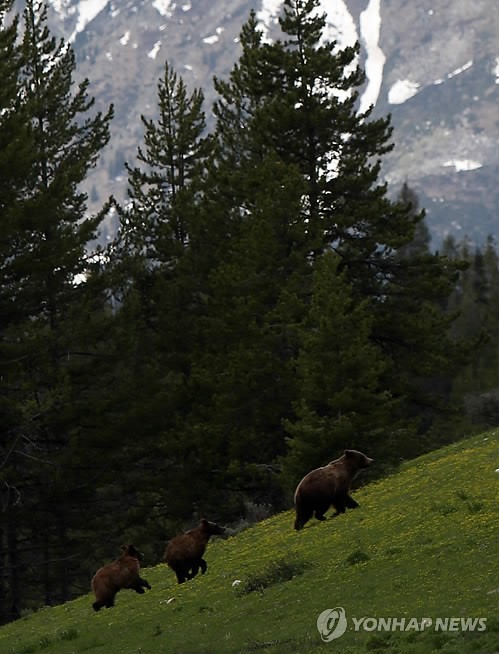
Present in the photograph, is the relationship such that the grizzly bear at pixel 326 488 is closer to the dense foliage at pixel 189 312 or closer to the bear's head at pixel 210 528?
the bear's head at pixel 210 528

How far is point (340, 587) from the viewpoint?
569 inches

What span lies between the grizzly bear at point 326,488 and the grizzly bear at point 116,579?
124 inches

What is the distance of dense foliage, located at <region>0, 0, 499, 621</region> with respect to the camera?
3534 cm

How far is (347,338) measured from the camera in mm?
29469

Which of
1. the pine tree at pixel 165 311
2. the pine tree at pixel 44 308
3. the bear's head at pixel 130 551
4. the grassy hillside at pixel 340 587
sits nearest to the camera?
the grassy hillside at pixel 340 587

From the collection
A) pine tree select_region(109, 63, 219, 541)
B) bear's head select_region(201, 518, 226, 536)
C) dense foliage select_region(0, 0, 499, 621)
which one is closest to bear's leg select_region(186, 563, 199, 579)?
bear's head select_region(201, 518, 226, 536)

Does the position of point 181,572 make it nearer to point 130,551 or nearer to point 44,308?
point 130,551

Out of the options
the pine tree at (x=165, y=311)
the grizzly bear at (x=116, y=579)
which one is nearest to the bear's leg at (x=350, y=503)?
the grizzly bear at (x=116, y=579)

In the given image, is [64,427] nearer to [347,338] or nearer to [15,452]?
[15,452]

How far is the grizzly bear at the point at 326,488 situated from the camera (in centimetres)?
1959

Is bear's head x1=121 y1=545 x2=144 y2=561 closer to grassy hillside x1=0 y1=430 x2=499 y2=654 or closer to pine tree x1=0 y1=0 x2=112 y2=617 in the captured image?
grassy hillside x1=0 y1=430 x2=499 y2=654

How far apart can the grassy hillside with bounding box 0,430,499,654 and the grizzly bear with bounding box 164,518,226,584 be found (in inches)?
13.4

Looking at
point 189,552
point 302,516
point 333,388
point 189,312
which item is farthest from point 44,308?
point 302,516

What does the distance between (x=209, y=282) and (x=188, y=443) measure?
257 inches
